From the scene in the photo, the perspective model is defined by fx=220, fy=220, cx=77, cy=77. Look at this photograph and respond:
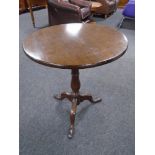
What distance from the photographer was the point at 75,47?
1.50m

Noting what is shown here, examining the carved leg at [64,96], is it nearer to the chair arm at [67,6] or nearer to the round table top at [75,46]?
the round table top at [75,46]

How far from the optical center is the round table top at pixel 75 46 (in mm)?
1324

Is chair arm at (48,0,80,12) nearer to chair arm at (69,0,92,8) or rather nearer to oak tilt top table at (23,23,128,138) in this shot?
chair arm at (69,0,92,8)

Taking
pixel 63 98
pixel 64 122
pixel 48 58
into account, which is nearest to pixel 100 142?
pixel 64 122

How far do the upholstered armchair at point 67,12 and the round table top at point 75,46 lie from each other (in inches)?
60.5

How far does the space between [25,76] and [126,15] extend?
226 centimetres

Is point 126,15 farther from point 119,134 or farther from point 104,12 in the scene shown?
point 119,134

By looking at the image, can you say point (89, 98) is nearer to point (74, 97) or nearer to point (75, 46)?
point (74, 97)

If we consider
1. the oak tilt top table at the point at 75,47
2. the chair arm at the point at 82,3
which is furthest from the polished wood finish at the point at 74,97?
the chair arm at the point at 82,3

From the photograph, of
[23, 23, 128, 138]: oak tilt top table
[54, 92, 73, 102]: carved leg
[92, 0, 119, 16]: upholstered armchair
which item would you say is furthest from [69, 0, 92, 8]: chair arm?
[54, 92, 73, 102]: carved leg

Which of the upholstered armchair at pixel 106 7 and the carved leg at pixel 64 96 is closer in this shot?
the carved leg at pixel 64 96

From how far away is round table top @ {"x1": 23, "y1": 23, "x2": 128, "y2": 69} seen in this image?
4.34ft

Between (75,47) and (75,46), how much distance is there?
0.06 ft

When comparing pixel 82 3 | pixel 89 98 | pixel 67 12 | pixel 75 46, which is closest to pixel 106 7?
pixel 82 3
